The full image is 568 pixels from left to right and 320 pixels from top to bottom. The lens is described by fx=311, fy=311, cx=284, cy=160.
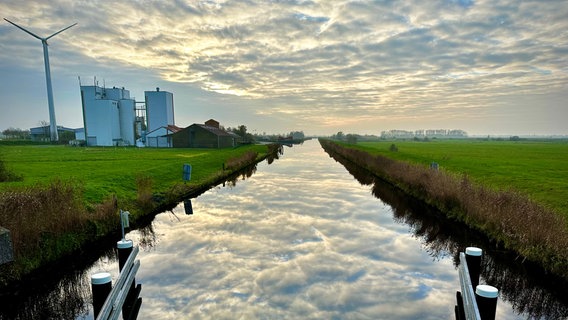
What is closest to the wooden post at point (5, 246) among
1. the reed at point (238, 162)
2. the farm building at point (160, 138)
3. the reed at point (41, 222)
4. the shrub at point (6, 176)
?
the reed at point (41, 222)

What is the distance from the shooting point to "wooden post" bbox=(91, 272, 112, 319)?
4918mm

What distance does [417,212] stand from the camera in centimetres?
1675

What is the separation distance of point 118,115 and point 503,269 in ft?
297

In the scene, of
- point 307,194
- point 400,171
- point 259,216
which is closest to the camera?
Answer: point 259,216

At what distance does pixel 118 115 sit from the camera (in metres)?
82.8

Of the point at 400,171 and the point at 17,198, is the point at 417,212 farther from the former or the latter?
the point at 17,198

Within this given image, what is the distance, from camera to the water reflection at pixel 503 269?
752cm

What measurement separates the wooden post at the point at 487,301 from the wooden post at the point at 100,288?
18.8ft

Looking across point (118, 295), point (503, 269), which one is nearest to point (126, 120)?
point (118, 295)

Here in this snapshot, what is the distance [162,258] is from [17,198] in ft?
15.9

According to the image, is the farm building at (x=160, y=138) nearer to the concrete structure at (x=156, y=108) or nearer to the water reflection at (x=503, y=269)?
the concrete structure at (x=156, y=108)

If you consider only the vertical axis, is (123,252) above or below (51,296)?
above

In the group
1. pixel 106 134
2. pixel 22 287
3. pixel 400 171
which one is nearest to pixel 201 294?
pixel 22 287

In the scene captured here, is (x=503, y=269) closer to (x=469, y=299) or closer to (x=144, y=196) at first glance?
(x=469, y=299)
